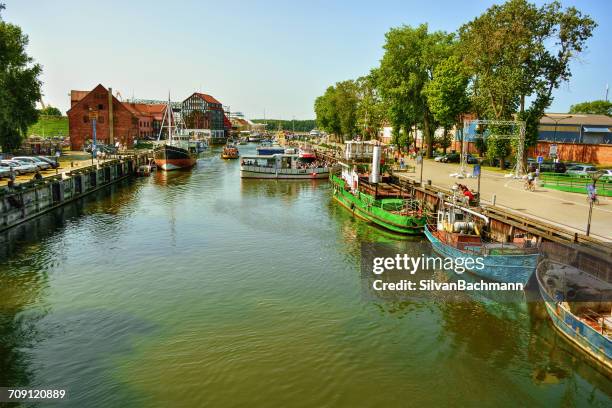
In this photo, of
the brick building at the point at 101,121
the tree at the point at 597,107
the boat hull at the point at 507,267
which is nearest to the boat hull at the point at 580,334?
the boat hull at the point at 507,267

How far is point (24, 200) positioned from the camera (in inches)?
1407

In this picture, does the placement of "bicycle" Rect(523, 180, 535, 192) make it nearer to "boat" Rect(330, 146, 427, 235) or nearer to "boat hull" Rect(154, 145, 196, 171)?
"boat" Rect(330, 146, 427, 235)

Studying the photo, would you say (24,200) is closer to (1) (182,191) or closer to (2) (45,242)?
(2) (45,242)

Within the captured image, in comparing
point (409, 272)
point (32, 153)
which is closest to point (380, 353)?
point (409, 272)

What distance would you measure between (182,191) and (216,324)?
124ft

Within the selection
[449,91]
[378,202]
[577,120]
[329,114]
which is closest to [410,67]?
[449,91]

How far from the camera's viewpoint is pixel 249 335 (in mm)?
17625

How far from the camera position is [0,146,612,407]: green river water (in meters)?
14.3

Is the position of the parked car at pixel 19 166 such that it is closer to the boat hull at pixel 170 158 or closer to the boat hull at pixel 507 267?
the boat hull at pixel 170 158

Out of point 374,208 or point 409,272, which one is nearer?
point 409,272

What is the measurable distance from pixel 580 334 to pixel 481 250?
7.22 m

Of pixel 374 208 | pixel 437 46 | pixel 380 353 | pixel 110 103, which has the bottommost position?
pixel 380 353

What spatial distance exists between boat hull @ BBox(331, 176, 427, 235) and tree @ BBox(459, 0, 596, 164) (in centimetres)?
2331

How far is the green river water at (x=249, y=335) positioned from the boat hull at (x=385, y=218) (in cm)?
409
